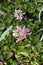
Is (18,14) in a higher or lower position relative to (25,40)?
higher

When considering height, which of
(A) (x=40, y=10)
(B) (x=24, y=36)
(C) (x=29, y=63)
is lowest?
(C) (x=29, y=63)

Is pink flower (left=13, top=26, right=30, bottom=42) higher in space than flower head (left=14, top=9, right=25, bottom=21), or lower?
lower

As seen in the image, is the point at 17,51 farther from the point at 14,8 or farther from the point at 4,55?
the point at 14,8

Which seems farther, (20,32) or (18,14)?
(18,14)

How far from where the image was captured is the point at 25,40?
202 centimetres

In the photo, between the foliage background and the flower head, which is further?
the flower head

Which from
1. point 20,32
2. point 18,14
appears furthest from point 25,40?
point 18,14

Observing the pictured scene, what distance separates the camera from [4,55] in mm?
1931

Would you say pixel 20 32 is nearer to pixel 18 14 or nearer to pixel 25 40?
pixel 25 40

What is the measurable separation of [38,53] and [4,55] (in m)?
0.30

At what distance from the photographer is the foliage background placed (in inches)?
76.3

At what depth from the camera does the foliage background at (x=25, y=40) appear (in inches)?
76.3

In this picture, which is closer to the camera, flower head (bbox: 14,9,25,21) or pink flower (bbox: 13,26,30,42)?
pink flower (bbox: 13,26,30,42)

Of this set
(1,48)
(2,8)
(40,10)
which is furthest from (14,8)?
(1,48)
